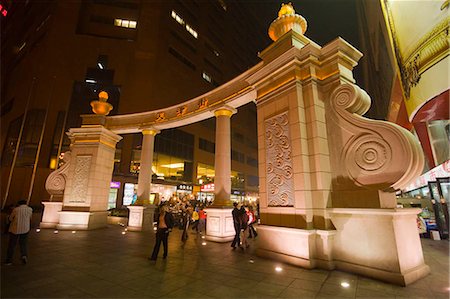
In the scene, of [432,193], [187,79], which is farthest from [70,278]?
[187,79]

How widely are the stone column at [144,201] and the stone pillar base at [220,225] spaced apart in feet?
15.4

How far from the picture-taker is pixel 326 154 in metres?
5.98

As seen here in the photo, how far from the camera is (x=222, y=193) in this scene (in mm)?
9633

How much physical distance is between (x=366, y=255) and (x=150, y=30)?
3714 cm

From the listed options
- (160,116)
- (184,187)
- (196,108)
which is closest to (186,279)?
(196,108)

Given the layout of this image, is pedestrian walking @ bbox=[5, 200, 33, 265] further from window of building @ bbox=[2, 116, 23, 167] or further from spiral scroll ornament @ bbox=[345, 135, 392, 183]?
window of building @ bbox=[2, 116, 23, 167]

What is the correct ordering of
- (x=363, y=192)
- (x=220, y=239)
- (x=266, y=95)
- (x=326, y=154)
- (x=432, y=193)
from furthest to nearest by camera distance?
(x=432, y=193)
(x=220, y=239)
(x=266, y=95)
(x=326, y=154)
(x=363, y=192)

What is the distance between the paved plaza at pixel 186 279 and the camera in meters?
3.82

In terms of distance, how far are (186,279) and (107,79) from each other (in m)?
32.5

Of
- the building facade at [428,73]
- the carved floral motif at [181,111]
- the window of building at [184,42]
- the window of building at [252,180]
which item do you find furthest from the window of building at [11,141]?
the building facade at [428,73]

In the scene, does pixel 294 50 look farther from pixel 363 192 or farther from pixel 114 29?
pixel 114 29

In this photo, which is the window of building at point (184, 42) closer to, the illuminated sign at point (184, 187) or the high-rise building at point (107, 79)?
the high-rise building at point (107, 79)

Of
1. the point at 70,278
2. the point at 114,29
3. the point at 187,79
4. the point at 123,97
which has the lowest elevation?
the point at 70,278

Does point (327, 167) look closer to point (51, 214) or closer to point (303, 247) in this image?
point (303, 247)
